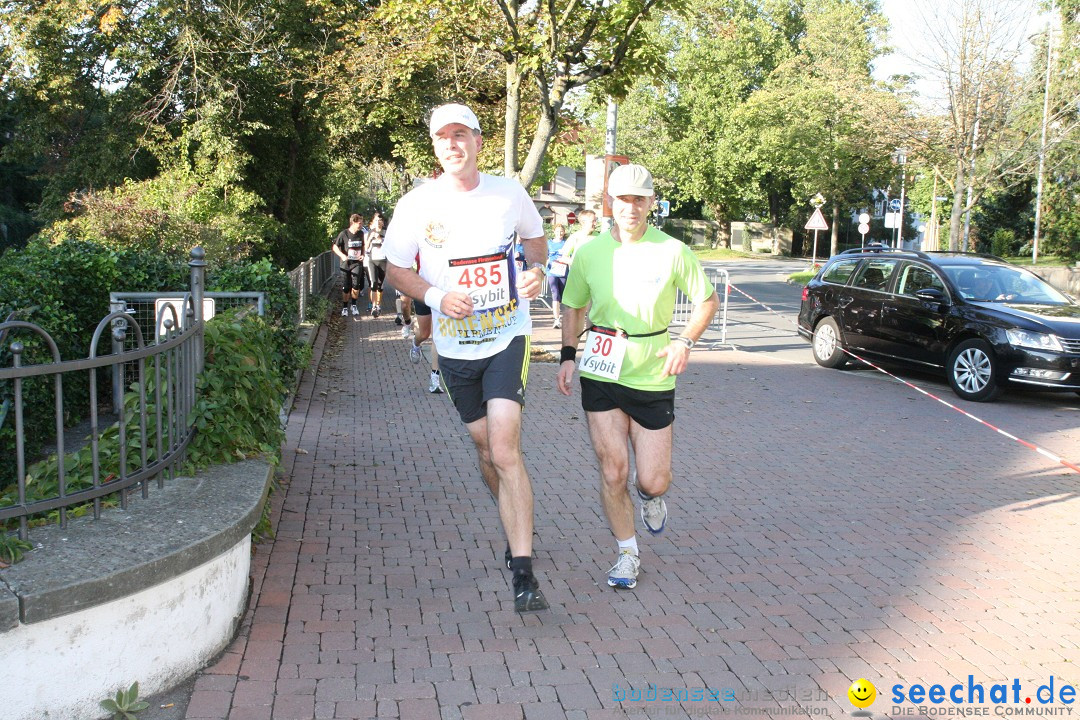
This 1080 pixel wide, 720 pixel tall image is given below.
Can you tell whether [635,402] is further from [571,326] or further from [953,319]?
[953,319]

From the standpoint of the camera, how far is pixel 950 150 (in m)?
27.5

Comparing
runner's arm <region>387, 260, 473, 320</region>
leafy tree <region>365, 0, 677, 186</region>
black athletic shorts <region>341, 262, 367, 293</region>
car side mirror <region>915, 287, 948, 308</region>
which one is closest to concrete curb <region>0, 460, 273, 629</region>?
runner's arm <region>387, 260, 473, 320</region>

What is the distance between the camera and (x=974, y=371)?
10.8m

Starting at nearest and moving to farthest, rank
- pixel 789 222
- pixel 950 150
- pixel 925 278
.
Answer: pixel 925 278 < pixel 950 150 < pixel 789 222

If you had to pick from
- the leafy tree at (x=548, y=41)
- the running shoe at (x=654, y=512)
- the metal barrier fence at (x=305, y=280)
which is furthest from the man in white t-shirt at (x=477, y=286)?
the leafy tree at (x=548, y=41)

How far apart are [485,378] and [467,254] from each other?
1.88ft

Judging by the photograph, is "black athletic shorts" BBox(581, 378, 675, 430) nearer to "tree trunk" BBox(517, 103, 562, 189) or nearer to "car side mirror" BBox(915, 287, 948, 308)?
"tree trunk" BBox(517, 103, 562, 189)

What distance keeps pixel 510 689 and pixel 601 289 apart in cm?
193

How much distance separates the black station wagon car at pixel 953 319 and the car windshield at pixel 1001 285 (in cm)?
1

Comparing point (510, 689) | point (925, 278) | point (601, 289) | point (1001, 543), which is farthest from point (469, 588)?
point (925, 278)

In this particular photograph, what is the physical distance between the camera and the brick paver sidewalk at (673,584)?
3.67 metres

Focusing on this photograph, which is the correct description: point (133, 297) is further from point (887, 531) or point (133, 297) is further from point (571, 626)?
point (887, 531)

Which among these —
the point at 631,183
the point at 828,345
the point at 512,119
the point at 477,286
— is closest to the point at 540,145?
the point at 512,119

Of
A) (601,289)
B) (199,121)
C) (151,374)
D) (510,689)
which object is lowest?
(510,689)
